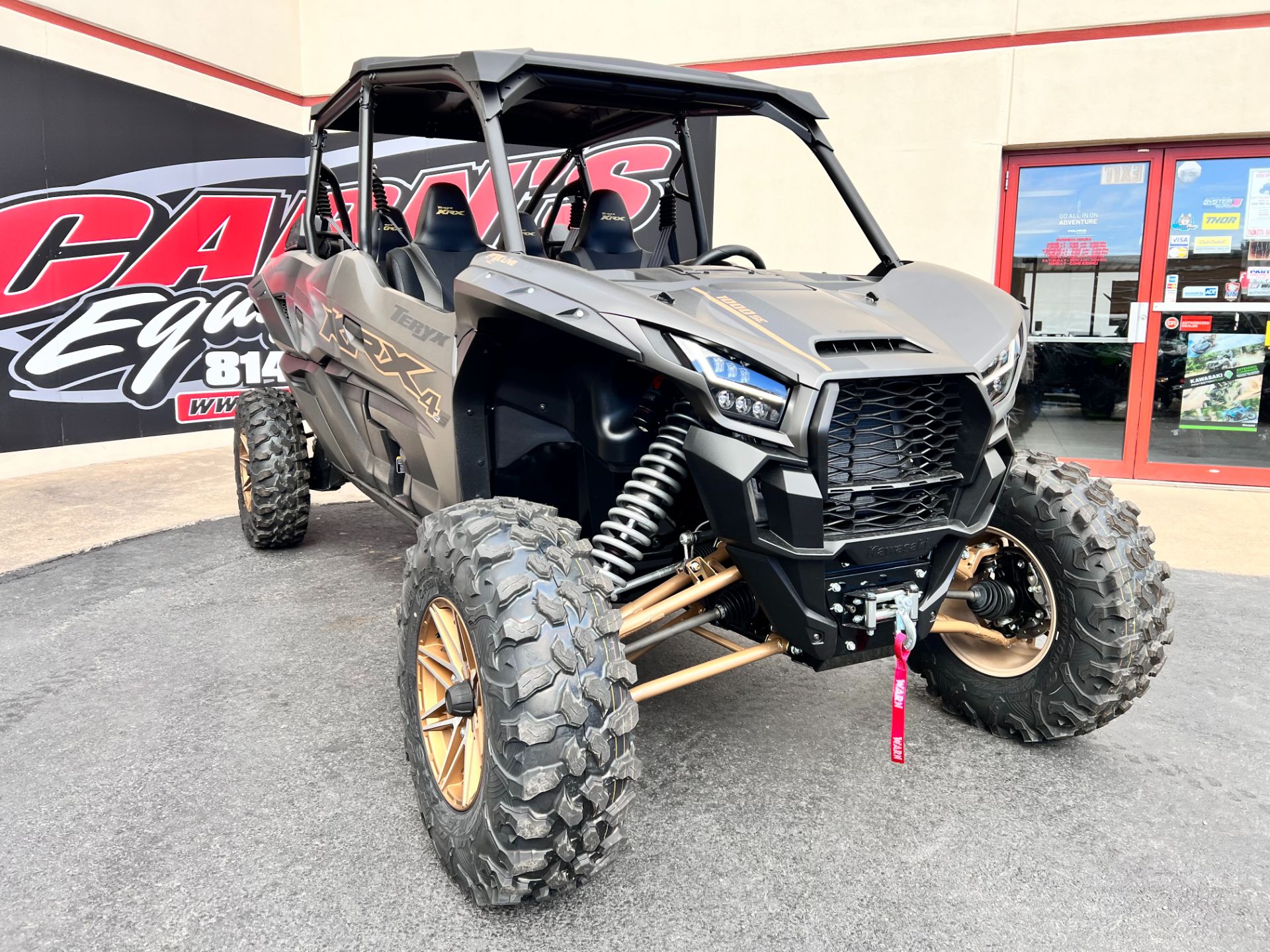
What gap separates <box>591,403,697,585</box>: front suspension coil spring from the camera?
92.4 inches

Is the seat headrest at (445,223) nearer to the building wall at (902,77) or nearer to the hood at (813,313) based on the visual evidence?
the hood at (813,313)

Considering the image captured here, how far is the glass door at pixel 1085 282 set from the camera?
23.6 ft

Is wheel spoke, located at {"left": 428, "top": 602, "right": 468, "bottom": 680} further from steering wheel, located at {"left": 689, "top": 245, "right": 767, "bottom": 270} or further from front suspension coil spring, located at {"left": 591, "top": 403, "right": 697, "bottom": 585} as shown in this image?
steering wheel, located at {"left": 689, "top": 245, "right": 767, "bottom": 270}

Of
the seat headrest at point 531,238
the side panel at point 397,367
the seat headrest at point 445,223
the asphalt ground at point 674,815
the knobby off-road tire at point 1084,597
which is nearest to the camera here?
the asphalt ground at point 674,815

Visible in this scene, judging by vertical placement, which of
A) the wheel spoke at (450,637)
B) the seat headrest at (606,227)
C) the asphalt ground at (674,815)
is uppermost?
the seat headrest at (606,227)

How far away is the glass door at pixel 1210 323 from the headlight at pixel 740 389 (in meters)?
6.44

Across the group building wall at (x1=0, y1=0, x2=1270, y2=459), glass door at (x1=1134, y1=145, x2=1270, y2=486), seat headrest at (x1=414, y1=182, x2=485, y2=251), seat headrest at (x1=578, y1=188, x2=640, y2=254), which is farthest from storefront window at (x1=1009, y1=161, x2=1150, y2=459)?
seat headrest at (x1=414, y1=182, x2=485, y2=251)

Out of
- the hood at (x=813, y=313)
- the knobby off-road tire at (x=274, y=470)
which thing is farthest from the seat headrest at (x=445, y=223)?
the knobby off-road tire at (x=274, y=470)

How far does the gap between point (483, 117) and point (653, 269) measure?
0.66 metres

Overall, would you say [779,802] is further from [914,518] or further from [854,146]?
[854,146]

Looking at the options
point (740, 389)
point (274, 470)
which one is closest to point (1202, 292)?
point (740, 389)

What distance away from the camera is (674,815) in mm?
2492

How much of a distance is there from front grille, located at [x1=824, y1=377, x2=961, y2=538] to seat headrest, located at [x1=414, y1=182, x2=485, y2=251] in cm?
230

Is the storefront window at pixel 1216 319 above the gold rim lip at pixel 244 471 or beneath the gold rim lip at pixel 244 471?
above
